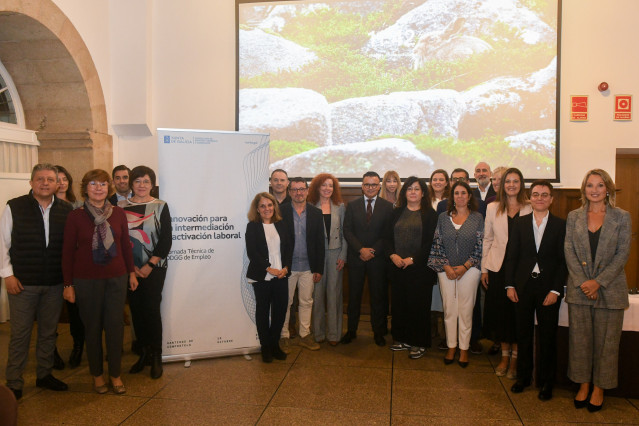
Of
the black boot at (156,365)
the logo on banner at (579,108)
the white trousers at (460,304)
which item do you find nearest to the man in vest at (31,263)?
the black boot at (156,365)

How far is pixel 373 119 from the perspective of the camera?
588 cm

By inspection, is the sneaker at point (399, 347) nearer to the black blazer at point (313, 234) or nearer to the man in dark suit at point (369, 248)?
the man in dark suit at point (369, 248)

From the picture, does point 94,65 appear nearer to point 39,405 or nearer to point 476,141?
point 39,405

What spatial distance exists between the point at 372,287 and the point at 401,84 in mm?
2873

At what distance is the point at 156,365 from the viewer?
3.54m

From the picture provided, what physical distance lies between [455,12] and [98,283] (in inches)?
201

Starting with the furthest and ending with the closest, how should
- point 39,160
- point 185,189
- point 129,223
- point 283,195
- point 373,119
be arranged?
1. point 373,119
2. point 39,160
3. point 283,195
4. point 185,189
5. point 129,223

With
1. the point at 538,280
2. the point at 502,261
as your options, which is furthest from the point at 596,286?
the point at 502,261

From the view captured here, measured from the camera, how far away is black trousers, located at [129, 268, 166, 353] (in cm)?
355

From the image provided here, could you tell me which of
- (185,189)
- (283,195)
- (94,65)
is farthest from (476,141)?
(94,65)

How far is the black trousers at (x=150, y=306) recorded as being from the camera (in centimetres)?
355

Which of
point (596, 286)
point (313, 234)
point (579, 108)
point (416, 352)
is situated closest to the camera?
point (596, 286)

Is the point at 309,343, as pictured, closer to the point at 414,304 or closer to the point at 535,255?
the point at 414,304

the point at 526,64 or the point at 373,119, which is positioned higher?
the point at 526,64
